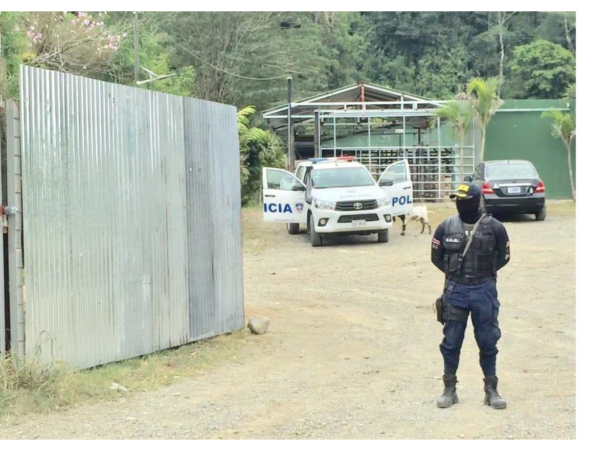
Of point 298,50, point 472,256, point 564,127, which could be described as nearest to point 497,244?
point 472,256

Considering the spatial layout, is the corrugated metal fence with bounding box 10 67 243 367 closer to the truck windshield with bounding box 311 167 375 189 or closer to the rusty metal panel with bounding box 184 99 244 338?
the rusty metal panel with bounding box 184 99 244 338

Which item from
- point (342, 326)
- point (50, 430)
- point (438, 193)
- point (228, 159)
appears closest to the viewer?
point (50, 430)

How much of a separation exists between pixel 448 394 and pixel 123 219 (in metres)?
3.02

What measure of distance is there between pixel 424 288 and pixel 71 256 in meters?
6.27

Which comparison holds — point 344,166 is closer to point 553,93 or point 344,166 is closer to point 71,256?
point 71,256

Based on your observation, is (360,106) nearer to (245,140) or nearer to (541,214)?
(245,140)

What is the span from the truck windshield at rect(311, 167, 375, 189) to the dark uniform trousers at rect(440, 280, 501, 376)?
37.1 ft

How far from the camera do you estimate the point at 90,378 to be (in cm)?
633

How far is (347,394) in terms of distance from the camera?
249 inches

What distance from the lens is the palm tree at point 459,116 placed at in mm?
26094

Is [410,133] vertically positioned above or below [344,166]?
above

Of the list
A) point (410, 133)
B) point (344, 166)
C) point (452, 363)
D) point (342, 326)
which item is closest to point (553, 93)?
point (410, 133)

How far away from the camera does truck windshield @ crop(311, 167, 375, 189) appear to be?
17266mm

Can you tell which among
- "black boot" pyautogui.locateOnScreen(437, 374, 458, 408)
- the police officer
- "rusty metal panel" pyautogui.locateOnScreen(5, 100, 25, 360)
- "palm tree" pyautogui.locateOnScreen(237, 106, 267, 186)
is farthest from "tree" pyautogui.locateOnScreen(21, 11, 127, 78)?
"black boot" pyautogui.locateOnScreen(437, 374, 458, 408)
